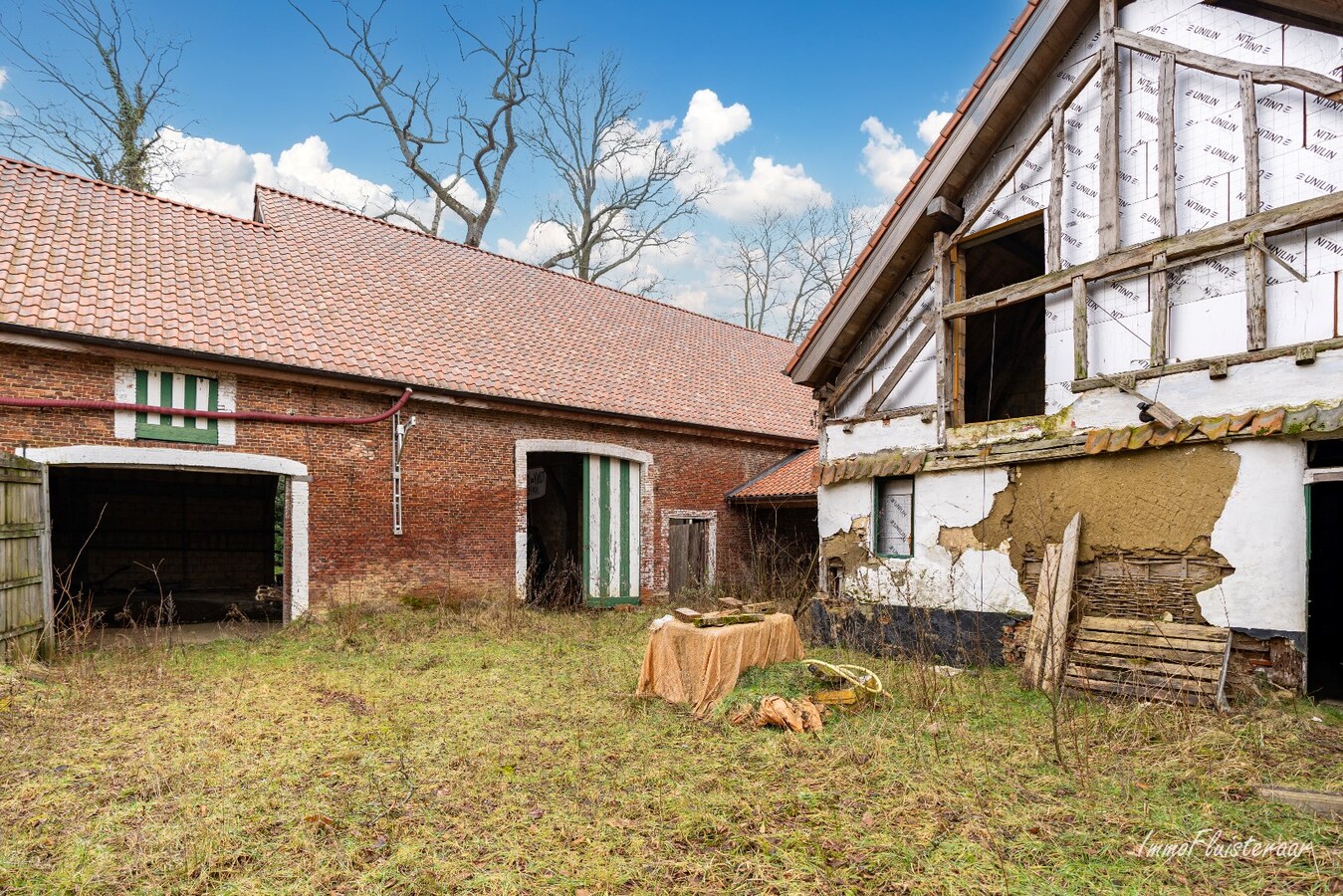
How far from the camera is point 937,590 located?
336 inches

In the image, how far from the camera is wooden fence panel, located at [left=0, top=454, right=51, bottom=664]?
723 centimetres

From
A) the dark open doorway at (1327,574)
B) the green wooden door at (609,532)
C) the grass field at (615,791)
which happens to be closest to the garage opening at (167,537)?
the green wooden door at (609,532)

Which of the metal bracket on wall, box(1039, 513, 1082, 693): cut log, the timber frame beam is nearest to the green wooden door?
the metal bracket on wall

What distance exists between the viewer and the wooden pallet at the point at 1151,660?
6.11 metres

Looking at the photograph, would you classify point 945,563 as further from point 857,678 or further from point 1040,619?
point 857,678

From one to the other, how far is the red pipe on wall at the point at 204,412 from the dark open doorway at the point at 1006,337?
8.68 meters

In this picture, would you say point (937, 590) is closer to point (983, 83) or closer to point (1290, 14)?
point (983, 83)

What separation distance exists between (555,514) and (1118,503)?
444 inches

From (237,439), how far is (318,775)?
6478mm

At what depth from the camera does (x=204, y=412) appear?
9.45 meters

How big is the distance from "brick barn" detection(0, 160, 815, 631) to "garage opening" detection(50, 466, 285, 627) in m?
0.05

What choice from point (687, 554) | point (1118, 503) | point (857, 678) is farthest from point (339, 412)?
point (1118, 503)

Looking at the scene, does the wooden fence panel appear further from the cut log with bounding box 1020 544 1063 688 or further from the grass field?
the cut log with bounding box 1020 544 1063 688

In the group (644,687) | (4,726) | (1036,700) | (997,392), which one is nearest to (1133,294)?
(1036,700)
